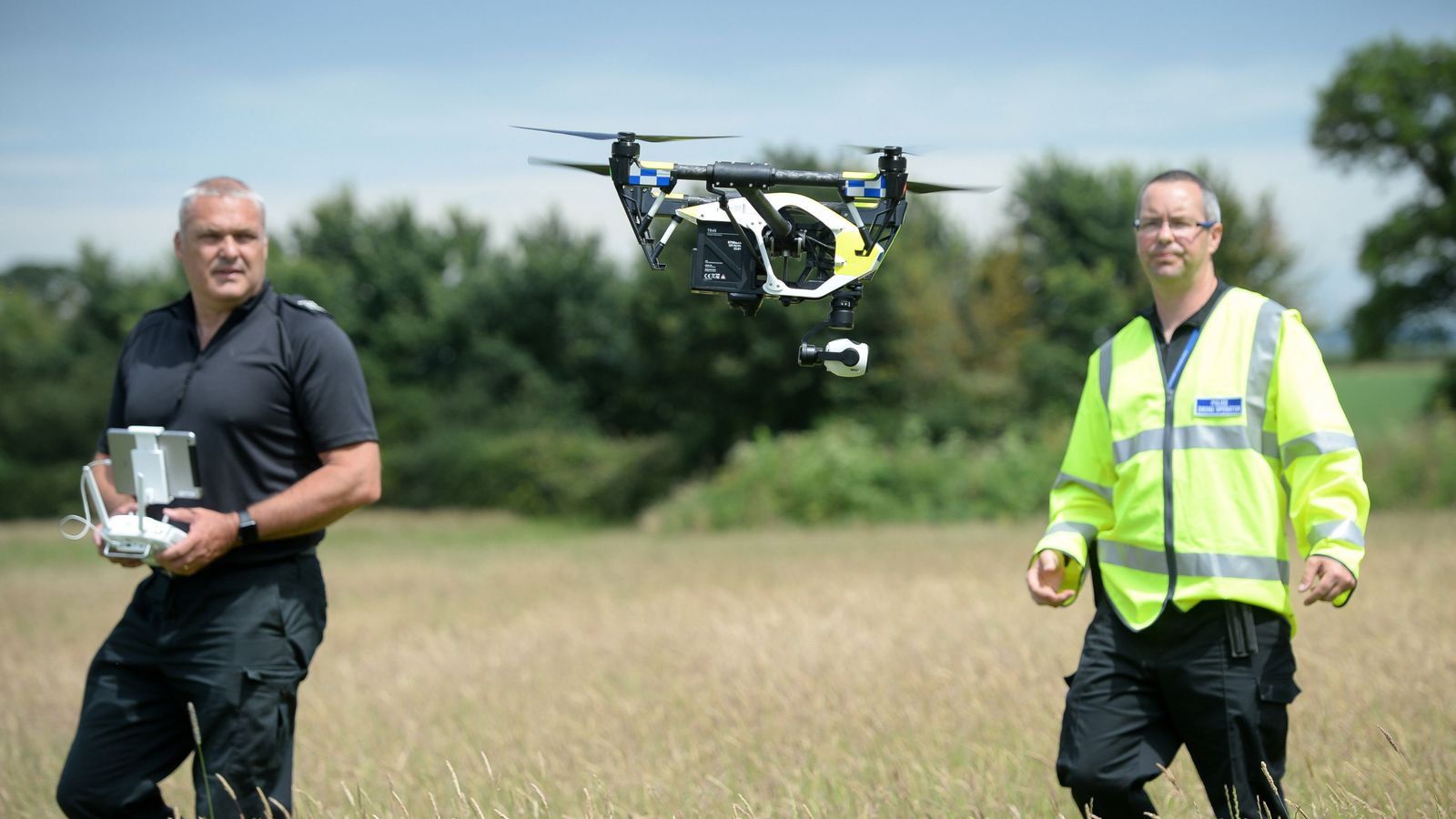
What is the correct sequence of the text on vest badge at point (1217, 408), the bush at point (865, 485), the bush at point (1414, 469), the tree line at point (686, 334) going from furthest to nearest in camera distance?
1. the tree line at point (686, 334)
2. the bush at point (865, 485)
3. the bush at point (1414, 469)
4. the text on vest badge at point (1217, 408)

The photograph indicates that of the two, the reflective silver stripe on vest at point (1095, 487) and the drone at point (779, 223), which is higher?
the drone at point (779, 223)

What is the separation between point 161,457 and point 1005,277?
137ft

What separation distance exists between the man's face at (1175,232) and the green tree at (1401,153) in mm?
45022

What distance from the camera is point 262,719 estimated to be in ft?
13.9

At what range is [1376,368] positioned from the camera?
6800cm

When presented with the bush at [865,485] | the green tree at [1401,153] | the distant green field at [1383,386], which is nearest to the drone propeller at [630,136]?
the bush at [865,485]

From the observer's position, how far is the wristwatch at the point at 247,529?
13.9ft

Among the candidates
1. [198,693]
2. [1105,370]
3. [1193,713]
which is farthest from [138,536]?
[1193,713]

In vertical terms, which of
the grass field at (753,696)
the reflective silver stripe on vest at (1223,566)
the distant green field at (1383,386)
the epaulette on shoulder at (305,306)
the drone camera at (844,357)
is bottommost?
the distant green field at (1383,386)

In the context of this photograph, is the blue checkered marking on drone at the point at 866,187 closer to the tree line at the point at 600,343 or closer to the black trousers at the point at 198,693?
the black trousers at the point at 198,693

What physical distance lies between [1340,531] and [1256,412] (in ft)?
1.44

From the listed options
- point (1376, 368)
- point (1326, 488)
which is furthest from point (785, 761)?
point (1376, 368)

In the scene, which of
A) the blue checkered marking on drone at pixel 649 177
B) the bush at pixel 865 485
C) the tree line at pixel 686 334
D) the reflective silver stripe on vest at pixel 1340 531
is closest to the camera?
the blue checkered marking on drone at pixel 649 177

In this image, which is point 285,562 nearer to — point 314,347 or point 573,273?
point 314,347
